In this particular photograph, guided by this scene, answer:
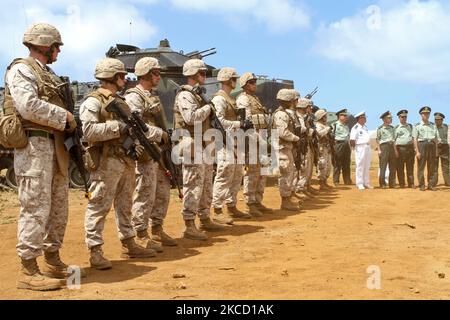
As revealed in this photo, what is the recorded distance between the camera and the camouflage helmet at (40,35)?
5098mm

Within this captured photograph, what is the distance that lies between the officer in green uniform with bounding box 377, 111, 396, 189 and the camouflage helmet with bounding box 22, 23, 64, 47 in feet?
37.1

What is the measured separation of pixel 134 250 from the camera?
20.8ft

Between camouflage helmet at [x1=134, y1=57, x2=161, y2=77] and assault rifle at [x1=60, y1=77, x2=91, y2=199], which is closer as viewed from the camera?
assault rifle at [x1=60, y1=77, x2=91, y2=199]

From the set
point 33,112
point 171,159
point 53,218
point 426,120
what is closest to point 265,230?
point 171,159

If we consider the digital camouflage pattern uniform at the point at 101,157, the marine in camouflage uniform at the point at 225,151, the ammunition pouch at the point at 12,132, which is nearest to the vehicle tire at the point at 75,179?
the marine in camouflage uniform at the point at 225,151

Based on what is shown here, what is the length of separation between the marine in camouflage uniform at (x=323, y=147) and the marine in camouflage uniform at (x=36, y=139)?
10.1 metres

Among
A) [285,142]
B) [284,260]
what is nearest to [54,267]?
[284,260]

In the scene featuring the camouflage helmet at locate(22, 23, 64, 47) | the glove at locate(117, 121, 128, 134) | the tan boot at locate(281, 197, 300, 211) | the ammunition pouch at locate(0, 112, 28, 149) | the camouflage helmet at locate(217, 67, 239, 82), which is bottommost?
the tan boot at locate(281, 197, 300, 211)

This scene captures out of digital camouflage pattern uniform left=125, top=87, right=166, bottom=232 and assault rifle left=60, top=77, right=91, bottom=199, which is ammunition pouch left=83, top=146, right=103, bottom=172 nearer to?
assault rifle left=60, top=77, right=91, bottom=199

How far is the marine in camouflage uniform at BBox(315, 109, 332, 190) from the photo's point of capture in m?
14.6

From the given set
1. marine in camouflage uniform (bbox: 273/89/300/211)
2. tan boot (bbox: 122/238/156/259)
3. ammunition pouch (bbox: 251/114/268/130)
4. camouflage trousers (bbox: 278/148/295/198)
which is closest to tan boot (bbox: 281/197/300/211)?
marine in camouflage uniform (bbox: 273/89/300/211)

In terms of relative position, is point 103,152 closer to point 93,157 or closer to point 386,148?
point 93,157

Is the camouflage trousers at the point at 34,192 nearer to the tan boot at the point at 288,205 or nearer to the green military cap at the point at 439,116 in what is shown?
the tan boot at the point at 288,205
